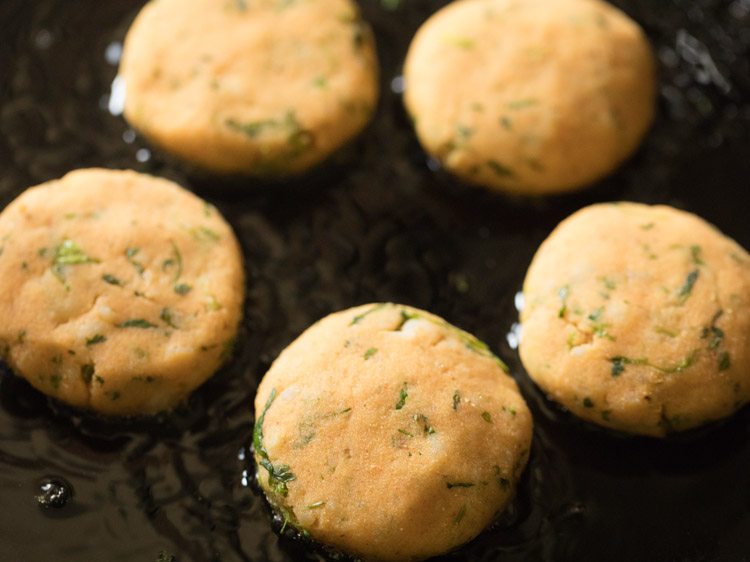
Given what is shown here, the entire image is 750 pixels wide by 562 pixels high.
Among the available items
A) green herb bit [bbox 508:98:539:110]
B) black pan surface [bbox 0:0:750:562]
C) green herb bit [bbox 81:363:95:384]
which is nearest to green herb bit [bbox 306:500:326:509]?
black pan surface [bbox 0:0:750:562]

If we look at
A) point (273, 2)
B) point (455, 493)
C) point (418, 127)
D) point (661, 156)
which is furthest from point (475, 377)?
point (273, 2)

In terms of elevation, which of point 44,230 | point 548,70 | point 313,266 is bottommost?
point 313,266

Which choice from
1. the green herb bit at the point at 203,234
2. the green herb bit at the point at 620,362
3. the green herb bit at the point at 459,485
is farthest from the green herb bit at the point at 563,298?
the green herb bit at the point at 203,234

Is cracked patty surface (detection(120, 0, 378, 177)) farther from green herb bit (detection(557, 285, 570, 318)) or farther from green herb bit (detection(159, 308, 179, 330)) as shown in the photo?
green herb bit (detection(557, 285, 570, 318))

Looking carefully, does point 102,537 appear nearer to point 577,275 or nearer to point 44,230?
point 44,230

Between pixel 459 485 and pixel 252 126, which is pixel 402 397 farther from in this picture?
pixel 252 126

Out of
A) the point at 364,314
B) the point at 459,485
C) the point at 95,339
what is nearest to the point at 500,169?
the point at 364,314
